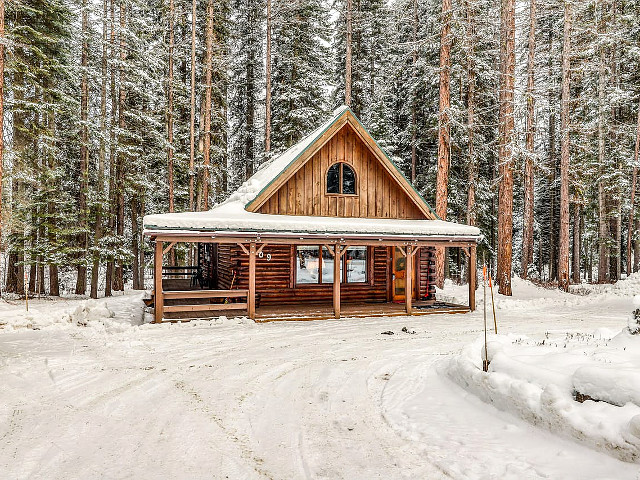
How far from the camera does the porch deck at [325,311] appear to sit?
11.9 m

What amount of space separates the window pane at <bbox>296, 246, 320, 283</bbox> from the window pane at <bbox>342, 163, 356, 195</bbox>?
253 centimetres

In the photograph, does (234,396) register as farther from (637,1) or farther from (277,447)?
(637,1)

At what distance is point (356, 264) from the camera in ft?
50.3

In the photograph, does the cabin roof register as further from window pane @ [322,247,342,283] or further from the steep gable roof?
window pane @ [322,247,342,283]

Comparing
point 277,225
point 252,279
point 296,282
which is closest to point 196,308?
point 252,279

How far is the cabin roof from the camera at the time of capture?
10891 millimetres

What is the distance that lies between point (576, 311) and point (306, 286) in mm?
9903

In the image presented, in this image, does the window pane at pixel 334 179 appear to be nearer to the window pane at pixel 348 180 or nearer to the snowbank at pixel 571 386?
the window pane at pixel 348 180

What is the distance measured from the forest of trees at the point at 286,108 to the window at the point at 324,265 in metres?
5.10

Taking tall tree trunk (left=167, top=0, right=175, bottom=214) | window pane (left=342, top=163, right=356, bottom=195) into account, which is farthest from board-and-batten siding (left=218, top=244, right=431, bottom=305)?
tall tree trunk (left=167, top=0, right=175, bottom=214)

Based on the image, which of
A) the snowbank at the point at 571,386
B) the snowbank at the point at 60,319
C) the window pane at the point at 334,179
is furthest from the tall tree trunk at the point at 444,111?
the snowbank at the point at 60,319

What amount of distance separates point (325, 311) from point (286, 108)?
17.0 meters

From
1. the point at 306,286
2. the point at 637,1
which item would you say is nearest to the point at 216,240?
the point at 306,286

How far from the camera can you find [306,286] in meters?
14.7
